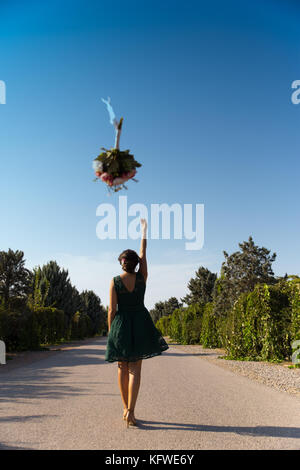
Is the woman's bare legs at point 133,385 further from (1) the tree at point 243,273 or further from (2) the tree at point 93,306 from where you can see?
(2) the tree at point 93,306

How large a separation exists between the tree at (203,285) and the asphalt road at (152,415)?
35.7m

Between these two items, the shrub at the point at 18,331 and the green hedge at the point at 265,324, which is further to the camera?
the shrub at the point at 18,331

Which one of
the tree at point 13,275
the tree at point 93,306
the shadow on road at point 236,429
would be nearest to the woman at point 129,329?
the shadow on road at point 236,429

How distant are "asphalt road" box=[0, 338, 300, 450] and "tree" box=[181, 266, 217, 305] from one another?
117 ft

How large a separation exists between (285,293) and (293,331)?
161cm

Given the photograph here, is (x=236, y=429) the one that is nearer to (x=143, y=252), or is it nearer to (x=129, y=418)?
(x=129, y=418)

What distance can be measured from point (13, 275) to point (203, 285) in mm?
29049

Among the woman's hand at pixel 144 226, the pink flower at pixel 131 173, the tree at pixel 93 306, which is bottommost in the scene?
the tree at pixel 93 306

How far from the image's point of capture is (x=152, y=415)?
4.85 metres

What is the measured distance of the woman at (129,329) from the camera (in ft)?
14.4

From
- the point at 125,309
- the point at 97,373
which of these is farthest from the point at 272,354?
the point at 125,309

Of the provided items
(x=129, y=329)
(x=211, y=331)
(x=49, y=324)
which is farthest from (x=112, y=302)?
(x=49, y=324)

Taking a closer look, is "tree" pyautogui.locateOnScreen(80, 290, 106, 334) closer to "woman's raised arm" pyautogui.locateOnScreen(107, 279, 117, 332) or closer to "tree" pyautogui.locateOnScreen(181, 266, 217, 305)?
"tree" pyautogui.locateOnScreen(181, 266, 217, 305)
